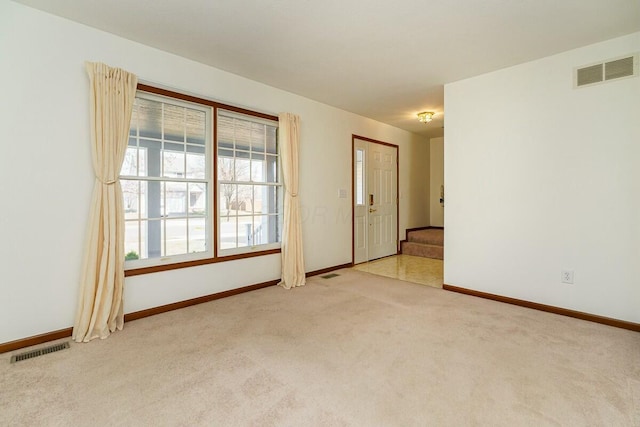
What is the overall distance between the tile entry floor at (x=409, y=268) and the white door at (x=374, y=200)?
24 centimetres

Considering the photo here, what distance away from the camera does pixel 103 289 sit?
2.67m

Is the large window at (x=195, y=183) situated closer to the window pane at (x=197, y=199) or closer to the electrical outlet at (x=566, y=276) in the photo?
the window pane at (x=197, y=199)

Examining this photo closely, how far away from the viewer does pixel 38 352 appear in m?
2.35

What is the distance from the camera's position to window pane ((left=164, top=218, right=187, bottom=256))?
3330mm

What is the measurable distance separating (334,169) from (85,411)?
4102 millimetres

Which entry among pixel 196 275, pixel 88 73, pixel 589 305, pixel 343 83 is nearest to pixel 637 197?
pixel 589 305

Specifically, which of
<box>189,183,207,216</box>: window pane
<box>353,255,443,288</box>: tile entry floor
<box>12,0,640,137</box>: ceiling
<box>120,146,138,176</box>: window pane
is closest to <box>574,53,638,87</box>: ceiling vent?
<box>12,0,640,137</box>: ceiling

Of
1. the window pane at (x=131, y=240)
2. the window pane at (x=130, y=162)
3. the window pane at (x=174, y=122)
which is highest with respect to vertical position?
the window pane at (x=174, y=122)

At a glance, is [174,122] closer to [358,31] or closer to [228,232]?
[228,232]

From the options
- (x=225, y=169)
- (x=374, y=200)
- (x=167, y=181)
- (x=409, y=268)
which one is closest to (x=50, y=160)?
(x=167, y=181)

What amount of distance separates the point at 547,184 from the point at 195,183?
3.93 m

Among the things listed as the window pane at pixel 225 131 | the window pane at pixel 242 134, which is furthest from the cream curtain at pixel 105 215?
the window pane at pixel 242 134

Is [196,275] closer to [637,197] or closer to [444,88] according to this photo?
[444,88]

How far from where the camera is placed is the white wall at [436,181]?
7.45 meters
